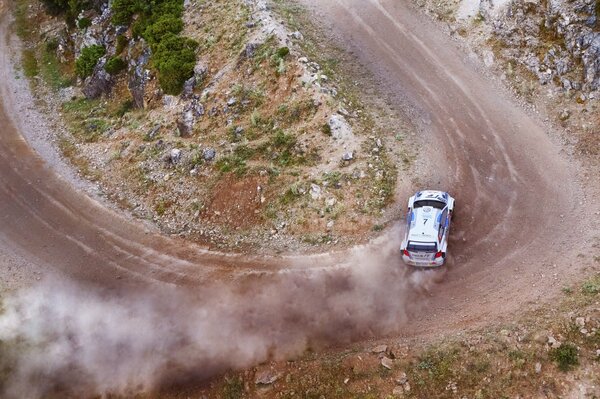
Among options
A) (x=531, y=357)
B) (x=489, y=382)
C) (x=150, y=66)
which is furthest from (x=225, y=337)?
(x=150, y=66)

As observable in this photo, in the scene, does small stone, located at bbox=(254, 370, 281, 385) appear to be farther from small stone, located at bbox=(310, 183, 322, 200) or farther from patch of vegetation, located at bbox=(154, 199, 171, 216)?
patch of vegetation, located at bbox=(154, 199, 171, 216)

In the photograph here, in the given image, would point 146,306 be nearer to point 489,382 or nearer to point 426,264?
point 426,264

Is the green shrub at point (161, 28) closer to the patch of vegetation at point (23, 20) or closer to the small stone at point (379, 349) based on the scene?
the patch of vegetation at point (23, 20)

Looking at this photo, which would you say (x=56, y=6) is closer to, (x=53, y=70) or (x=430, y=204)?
(x=53, y=70)

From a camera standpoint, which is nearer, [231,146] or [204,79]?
[231,146]

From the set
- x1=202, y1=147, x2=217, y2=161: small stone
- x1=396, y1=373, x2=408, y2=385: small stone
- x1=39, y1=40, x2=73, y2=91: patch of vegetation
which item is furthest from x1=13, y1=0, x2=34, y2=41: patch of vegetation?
x1=396, y1=373, x2=408, y2=385: small stone

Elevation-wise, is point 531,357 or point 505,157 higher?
point 505,157
